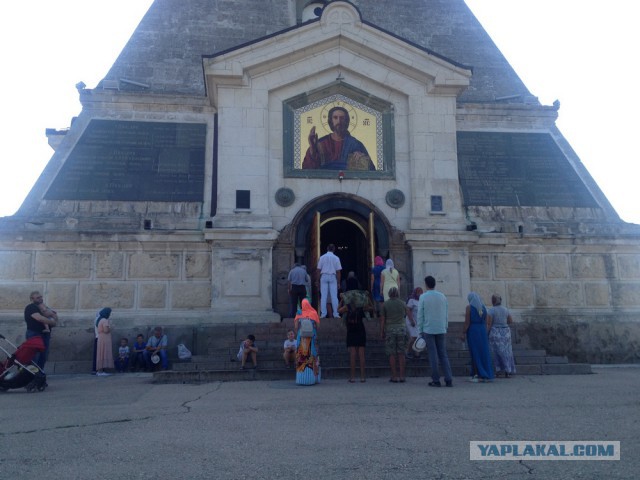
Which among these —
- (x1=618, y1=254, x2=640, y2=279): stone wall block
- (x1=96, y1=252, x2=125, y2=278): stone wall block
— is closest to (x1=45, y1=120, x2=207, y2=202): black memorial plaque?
(x1=96, y1=252, x2=125, y2=278): stone wall block

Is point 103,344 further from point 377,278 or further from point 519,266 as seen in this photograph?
point 519,266

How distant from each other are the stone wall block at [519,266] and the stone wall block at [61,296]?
11659 millimetres

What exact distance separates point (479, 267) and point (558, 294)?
7.86 ft

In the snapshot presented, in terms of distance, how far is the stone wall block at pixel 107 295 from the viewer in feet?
50.1

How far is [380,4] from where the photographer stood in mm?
24297

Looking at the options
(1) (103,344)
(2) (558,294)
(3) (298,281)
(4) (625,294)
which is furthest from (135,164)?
(4) (625,294)

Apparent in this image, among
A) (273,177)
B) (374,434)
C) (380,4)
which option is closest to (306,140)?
(273,177)

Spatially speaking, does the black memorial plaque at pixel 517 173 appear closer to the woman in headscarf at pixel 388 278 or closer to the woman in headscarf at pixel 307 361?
the woman in headscarf at pixel 388 278

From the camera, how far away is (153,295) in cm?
1553

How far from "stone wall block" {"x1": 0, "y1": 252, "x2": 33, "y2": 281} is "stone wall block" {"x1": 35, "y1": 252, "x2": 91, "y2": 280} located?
0.27 metres

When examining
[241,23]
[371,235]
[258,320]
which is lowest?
[258,320]

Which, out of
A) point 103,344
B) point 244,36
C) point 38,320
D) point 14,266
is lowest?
point 103,344

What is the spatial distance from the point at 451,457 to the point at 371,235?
1109 cm

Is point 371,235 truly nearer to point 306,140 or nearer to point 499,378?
point 306,140
